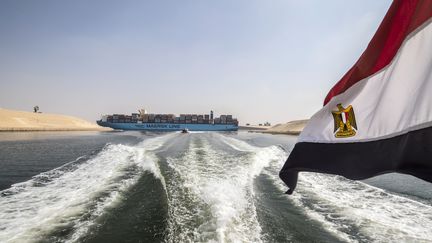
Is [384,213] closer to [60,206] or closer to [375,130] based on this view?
[375,130]

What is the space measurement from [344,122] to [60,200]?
30.9 ft

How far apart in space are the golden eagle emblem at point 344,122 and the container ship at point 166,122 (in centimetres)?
9417

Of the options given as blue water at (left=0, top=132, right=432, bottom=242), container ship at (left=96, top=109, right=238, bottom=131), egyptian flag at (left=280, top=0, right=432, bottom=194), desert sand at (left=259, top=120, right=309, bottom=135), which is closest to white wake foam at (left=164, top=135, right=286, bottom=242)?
blue water at (left=0, top=132, right=432, bottom=242)

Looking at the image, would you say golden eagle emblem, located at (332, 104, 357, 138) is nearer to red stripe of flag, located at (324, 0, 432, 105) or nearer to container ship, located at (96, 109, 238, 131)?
red stripe of flag, located at (324, 0, 432, 105)

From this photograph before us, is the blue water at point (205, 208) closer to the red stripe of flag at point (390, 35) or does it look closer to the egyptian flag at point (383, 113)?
the egyptian flag at point (383, 113)

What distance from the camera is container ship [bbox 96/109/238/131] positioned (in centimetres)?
9762

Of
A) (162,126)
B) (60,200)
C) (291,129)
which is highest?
(162,126)

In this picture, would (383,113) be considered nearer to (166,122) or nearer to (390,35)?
(390,35)

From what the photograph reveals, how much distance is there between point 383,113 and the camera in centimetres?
230

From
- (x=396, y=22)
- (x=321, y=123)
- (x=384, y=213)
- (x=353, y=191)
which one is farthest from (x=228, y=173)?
(x=396, y=22)

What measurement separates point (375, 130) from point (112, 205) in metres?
7.99

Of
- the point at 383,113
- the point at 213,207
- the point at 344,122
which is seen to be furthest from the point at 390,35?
the point at 213,207

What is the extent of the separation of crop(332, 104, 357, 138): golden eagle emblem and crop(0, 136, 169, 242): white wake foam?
20.3 feet

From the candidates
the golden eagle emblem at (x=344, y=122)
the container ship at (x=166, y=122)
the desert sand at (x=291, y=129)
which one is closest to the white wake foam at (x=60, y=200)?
the golden eagle emblem at (x=344, y=122)
